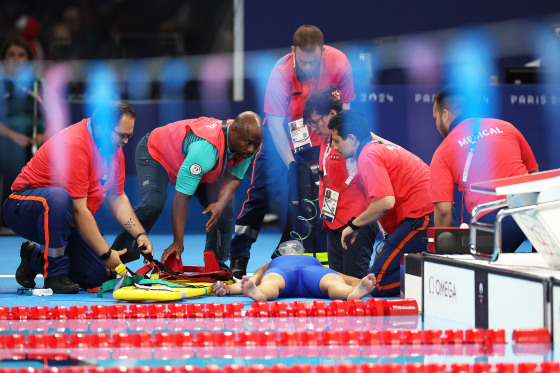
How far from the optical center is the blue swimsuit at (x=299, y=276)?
4.64 m

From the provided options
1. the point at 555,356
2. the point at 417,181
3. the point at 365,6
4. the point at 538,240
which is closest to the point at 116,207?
the point at 417,181

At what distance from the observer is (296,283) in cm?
470

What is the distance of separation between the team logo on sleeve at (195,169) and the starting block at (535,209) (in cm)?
205

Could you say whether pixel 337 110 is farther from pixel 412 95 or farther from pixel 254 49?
pixel 254 49

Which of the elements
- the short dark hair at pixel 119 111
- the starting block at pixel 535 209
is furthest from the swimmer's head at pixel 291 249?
the starting block at pixel 535 209

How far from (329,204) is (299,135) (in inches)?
29.6

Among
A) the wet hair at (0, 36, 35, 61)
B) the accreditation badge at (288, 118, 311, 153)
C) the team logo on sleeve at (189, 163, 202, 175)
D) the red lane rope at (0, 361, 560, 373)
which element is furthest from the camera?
the wet hair at (0, 36, 35, 61)

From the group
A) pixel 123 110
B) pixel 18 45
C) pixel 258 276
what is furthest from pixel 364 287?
pixel 18 45

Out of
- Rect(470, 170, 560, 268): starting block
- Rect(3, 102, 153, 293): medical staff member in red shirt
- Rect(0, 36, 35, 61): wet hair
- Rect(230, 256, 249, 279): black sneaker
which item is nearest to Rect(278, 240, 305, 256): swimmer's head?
Rect(230, 256, 249, 279): black sneaker

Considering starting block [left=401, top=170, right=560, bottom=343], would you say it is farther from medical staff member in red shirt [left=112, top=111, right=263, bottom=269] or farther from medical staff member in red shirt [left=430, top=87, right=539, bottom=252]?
medical staff member in red shirt [left=112, top=111, right=263, bottom=269]

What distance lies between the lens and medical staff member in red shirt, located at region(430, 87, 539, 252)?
4.57 m

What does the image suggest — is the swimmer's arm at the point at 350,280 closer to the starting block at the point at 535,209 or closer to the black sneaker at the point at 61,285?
the starting block at the point at 535,209

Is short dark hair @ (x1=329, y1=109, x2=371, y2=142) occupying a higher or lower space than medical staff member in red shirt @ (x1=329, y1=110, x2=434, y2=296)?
higher

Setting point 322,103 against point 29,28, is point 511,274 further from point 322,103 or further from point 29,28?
point 29,28
